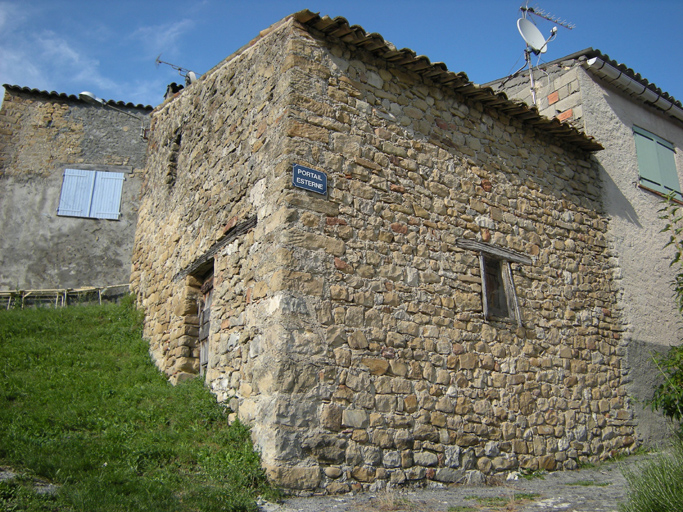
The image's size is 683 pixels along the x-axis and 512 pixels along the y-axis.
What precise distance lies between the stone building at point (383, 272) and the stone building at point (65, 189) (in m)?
4.74

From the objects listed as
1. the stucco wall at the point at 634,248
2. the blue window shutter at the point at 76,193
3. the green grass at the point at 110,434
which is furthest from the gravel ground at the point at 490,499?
the blue window shutter at the point at 76,193

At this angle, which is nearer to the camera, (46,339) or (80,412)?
(80,412)

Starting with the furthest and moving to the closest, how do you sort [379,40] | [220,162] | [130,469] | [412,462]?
[220,162], [379,40], [412,462], [130,469]

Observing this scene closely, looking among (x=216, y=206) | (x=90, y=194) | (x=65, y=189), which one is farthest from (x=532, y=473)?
(x=65, y=189)

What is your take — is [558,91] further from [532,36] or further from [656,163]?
[656,163]

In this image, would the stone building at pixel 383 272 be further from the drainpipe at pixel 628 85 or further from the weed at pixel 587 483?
the drainpipe at pixel 628 85

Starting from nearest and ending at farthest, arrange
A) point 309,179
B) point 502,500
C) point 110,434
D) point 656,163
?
point 502,500 → point 110,434 → point 309,179 → point 656,163

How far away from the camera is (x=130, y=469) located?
4520 millimetres

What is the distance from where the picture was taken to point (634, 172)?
9.05 metres

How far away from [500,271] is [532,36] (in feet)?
16.4

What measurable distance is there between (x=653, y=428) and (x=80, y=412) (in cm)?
700

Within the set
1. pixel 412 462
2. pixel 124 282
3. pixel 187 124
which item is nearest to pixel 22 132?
pixel 124 282

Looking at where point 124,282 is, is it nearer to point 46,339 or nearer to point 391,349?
point 46,339

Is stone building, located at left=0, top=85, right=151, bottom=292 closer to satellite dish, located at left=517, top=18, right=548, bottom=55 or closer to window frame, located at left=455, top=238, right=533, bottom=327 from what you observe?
window frame, located at left=455, top=238, right=533, bottom=327
